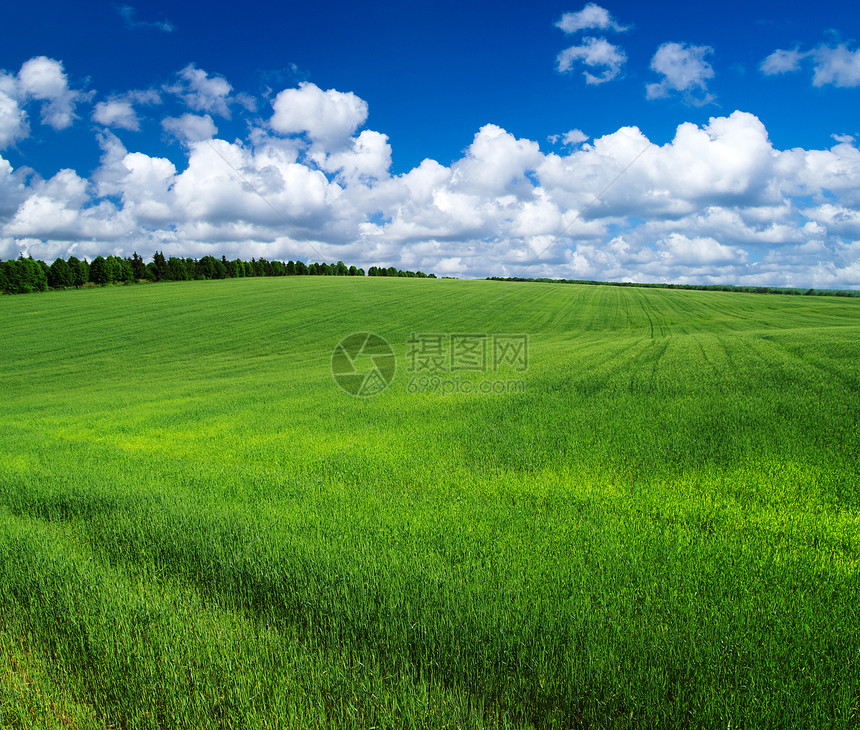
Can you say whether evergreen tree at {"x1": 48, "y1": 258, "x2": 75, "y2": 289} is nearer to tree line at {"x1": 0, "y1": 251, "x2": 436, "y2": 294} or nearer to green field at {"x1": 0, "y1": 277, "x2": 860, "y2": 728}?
tree line at {"x1": 0, "y1": 251, "x2": 436, "y2": 294}

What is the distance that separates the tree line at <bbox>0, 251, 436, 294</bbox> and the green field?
6566 centimetres

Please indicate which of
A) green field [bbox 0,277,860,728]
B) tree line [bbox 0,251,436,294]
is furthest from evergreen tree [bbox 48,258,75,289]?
green field [bbox 0,277,860,728]

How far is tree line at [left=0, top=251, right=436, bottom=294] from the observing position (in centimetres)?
8650

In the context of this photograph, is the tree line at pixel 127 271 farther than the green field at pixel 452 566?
Yes

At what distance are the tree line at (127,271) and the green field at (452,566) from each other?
215ft

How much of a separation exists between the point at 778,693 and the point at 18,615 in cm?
649

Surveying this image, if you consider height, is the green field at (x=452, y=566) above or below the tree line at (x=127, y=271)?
below

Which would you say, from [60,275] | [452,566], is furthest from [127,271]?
[452,566]

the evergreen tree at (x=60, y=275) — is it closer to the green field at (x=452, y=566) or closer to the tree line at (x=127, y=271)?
the tree line at (x=127, y=271)

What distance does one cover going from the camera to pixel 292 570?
15.2 ft

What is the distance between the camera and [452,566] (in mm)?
4543

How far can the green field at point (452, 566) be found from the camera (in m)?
3.17

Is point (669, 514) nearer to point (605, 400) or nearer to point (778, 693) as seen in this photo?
point (778, 693)

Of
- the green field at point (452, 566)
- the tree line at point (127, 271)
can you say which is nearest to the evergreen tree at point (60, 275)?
the tree line at point (127, 271)
